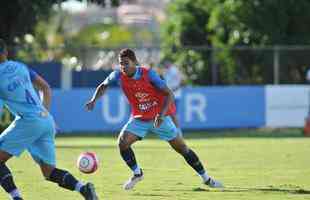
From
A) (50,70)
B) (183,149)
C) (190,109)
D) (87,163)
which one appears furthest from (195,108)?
(87,163)

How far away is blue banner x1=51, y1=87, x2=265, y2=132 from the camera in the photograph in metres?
28.7

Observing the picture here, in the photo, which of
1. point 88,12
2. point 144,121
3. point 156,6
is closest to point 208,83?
point 144,121

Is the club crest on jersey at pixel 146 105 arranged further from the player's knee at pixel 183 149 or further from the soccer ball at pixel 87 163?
the soccer ball at pixel 87 163

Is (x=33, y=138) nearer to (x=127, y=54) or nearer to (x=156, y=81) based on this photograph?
(x=127, y=54)

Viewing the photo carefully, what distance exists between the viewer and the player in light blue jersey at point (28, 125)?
36.5ft

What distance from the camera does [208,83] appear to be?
109ft

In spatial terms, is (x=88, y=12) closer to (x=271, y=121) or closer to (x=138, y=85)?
(x=271, y=121)

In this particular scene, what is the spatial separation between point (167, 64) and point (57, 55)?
11.3m

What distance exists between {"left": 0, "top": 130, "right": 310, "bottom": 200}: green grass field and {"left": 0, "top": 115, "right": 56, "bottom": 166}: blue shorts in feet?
4.52

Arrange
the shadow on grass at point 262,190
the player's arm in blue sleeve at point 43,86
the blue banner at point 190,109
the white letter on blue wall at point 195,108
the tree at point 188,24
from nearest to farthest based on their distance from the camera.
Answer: the player's arm in blue sleeve at point 43,86 → the shadow on grass at point 262,190 → the blue banner at point 190,109 → the white letter on blue wall at point 195,108 → the tree at point 188,24

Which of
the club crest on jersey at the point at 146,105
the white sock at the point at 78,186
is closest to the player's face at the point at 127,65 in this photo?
the club crest on jersey at the point at 146,105

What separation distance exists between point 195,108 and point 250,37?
6511mm

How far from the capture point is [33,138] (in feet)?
36.6

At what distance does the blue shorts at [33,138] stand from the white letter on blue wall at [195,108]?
18.1 m
